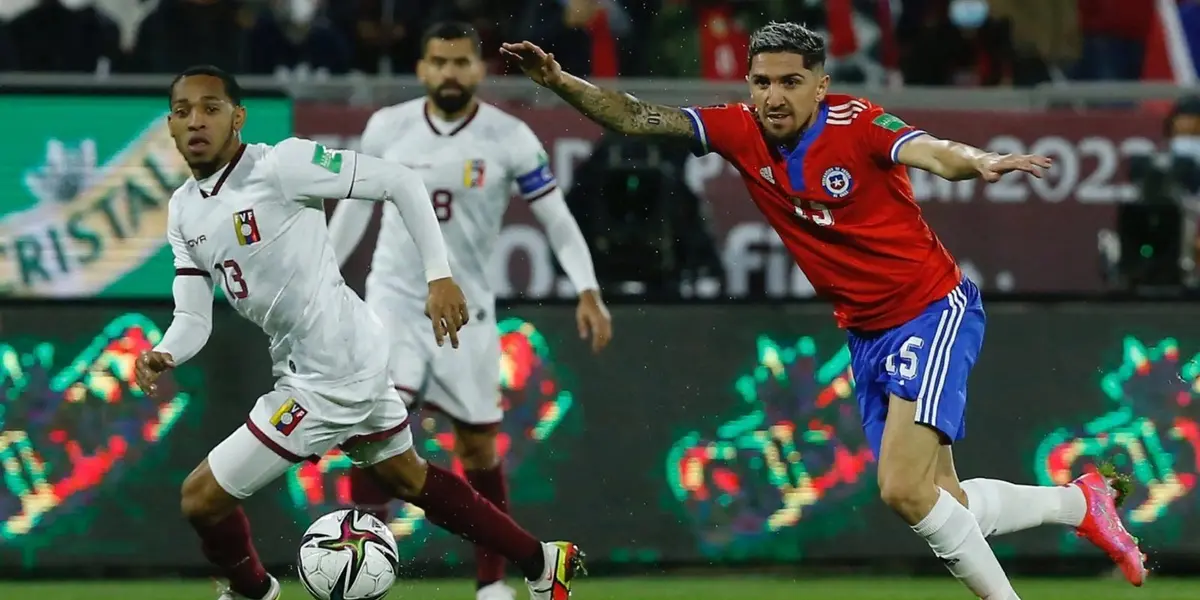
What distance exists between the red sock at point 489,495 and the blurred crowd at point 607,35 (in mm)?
3997

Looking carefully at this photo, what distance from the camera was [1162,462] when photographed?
9.23m

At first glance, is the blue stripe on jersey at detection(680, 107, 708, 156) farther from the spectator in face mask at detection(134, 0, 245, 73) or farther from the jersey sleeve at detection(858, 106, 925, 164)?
the spectator in face mask at detection(134, 0, 245, 73)

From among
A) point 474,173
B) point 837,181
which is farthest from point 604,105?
point 474,173

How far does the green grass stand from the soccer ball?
1.22m

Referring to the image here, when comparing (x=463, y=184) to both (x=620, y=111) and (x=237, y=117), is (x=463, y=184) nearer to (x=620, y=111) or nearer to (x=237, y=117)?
Answer: (x=237, y=117)

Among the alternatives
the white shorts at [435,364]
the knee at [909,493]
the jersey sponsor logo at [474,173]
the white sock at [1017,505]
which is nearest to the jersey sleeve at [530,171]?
the jersey sponsor logo at [474,173]

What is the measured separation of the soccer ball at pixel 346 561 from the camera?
7.11 m

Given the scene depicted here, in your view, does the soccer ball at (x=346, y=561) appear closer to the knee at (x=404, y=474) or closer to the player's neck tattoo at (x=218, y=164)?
the knee at (x=404, y=474)

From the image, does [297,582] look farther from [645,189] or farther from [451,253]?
[645,189]

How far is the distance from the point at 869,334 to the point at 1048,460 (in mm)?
2592

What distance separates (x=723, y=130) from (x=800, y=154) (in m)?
0.30

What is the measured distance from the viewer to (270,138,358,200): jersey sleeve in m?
7.04

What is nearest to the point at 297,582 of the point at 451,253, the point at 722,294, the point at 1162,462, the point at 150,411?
the point at 150,411

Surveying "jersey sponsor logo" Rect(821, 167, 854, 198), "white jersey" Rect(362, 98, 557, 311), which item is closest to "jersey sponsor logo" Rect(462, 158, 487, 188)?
"white jersey" Rect(362, 98, 557, 311)
